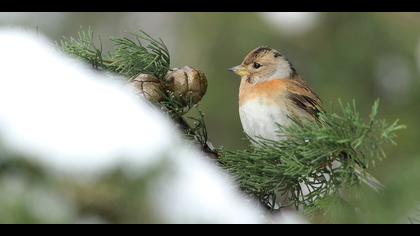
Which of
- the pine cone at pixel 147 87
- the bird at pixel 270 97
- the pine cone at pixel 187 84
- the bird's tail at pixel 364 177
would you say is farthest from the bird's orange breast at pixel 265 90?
the bird's tail at pixel 364 177

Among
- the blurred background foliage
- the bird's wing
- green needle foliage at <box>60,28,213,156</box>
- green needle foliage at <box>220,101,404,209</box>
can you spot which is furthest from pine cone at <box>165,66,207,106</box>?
the blurred background foliage

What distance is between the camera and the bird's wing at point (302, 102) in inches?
92.9

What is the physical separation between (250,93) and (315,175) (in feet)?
3.11

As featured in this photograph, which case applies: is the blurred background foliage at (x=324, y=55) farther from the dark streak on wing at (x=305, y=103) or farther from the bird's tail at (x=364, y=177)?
the bird's tail at (x=364, y=177)

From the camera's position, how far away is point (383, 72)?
419 centimetres

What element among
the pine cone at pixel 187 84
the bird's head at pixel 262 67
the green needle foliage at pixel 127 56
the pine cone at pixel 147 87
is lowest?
the pine cone at pixel 147 87

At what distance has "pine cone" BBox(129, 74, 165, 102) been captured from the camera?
6.06 feet

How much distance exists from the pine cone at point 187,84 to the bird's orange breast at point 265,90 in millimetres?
541

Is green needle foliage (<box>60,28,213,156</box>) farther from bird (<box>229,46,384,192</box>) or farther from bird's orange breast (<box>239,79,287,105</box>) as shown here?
bird's orange breast (<box>239,79,287,105</box>)

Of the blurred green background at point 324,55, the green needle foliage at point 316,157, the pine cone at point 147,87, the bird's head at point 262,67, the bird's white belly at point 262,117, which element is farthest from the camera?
the blurred green background at point 324,55

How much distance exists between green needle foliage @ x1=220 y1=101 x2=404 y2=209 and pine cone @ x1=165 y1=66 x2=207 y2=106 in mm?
222

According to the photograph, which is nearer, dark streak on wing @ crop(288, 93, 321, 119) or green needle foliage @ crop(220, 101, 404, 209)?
green needle foliage @ crop(220, 101, 404, 209)
